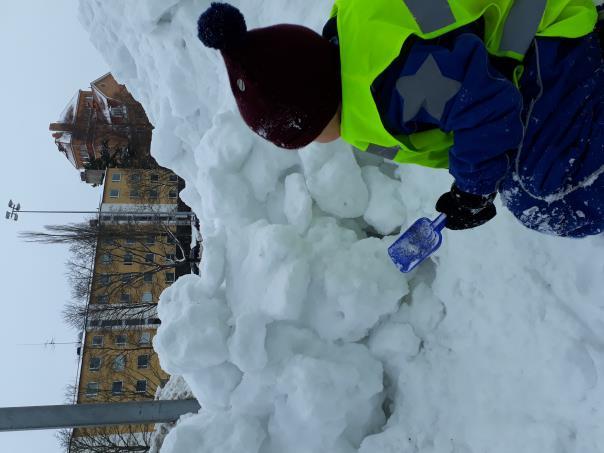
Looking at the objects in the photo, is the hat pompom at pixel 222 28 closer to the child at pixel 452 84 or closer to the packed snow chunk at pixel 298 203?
the child at pixel 452 84

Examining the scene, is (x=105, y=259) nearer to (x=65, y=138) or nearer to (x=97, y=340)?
(x=97, y=340)

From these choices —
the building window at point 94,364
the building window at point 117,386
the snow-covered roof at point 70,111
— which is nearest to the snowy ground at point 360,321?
the building window at point 117,386

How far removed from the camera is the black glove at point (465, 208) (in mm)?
1563

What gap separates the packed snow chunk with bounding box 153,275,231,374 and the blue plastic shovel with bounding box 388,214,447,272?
0.79 metres

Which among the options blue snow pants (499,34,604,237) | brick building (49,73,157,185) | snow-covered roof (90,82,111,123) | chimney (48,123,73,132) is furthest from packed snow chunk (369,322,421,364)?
snow-covered roof (90,82,111,123)

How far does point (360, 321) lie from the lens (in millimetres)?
2213

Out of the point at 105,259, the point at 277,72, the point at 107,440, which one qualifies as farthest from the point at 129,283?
the point at 277,72

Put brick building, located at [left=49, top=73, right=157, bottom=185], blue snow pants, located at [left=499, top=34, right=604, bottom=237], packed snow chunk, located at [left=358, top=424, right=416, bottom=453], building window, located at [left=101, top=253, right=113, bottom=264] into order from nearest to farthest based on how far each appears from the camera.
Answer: blue snow pants, located at [left=499, top=34, right=604, bottom=237]
packed snow chunk, located at [left=358, top=424, right=416, bottom=453]
brick building, located at [left=49, top=73, right=157, bottom=185]
building window, located at [left=101, top=253, right=113, bottom=264]

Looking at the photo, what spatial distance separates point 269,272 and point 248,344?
1.03 feet

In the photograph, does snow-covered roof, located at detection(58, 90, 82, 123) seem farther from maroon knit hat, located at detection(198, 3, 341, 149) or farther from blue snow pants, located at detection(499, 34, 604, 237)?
blue snow pants, located at detection(499, 34, 604, 237)

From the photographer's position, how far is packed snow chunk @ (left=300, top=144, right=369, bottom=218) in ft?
7.88

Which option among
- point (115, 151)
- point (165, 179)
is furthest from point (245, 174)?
point (115, 151)

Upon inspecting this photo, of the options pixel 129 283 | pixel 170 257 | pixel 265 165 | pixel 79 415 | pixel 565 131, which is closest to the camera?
pixel 565 131

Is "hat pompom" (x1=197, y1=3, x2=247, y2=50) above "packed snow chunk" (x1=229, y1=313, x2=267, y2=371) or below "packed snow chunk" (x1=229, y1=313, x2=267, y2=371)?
above
